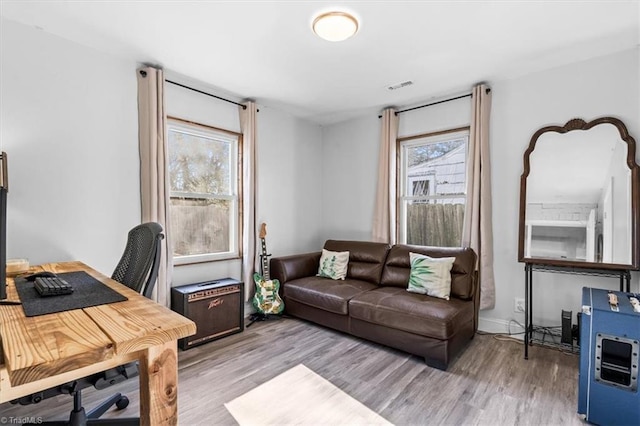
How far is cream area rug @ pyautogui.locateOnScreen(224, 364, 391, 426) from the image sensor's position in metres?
1.79

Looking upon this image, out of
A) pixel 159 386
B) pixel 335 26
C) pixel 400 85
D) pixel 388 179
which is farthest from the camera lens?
pixel 388 179

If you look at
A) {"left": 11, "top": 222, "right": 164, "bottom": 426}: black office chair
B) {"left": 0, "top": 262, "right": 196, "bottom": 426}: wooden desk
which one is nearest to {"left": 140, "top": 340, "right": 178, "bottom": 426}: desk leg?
{"left": 0, "top": 262, "right": 196, "bottom": 426}: wooden desk

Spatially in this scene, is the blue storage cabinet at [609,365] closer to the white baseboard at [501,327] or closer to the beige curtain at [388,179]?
the white baseboard at [501,327]

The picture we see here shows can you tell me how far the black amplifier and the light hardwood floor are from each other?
0.32 ft

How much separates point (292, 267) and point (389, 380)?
173cm

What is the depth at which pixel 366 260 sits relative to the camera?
3623mm

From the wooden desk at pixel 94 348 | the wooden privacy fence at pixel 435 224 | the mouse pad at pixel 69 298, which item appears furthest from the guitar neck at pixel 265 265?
the wooden desk at pixel 94 348

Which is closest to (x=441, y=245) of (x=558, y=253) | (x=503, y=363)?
(x=558, y=253)

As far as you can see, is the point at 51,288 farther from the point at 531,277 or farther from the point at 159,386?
the point at 531,277

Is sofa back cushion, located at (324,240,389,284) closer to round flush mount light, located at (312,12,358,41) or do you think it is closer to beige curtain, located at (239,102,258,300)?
beige curtain, located at (239,102,258,300)

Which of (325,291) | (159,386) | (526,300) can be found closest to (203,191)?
(325,291)

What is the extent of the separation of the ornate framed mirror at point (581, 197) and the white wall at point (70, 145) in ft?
11.0

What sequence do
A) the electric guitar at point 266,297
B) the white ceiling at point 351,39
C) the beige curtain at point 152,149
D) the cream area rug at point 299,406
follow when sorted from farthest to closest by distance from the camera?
the electric guitar at point 266,297, the beige curtain at point 152,149, the white ceiling at point 351,39, the cream area rug at point 299,406

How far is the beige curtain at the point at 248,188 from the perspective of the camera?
3502 mm
